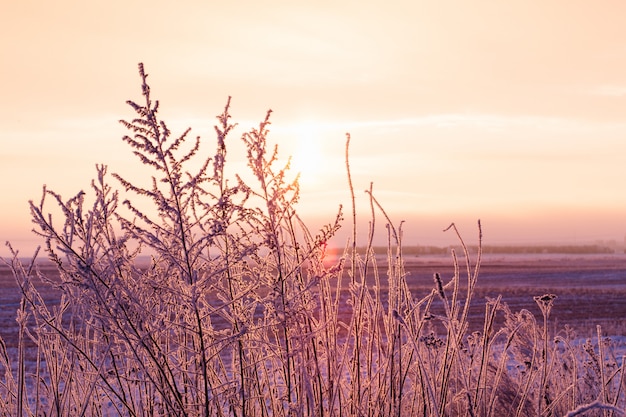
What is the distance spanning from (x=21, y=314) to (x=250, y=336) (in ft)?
2.44

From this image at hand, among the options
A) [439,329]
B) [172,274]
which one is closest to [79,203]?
[172,274]

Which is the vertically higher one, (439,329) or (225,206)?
(225,206)

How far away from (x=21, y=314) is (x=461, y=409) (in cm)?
233

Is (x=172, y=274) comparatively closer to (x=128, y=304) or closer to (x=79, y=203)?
(x=128, y=304)

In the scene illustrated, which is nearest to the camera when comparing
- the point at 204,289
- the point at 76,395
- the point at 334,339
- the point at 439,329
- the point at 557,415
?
the point at 204,289

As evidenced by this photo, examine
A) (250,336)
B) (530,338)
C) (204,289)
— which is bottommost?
(530,338)

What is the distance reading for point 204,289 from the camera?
213 cm

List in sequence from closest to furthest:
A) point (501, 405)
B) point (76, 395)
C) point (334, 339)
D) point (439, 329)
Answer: point (334, 339)
point (76, 395)
point (501, 405)
point (439, 329)

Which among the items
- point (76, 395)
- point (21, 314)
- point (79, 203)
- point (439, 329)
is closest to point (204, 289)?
point (79, 203)

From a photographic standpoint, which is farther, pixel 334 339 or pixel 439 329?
pixel 439 329

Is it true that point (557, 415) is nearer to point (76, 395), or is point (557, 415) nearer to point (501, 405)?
point (501, 405)

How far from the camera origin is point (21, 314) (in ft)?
8.53

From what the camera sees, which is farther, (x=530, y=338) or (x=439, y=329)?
(x=439, y=329)

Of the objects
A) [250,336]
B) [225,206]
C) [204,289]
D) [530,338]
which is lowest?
[530,338]
